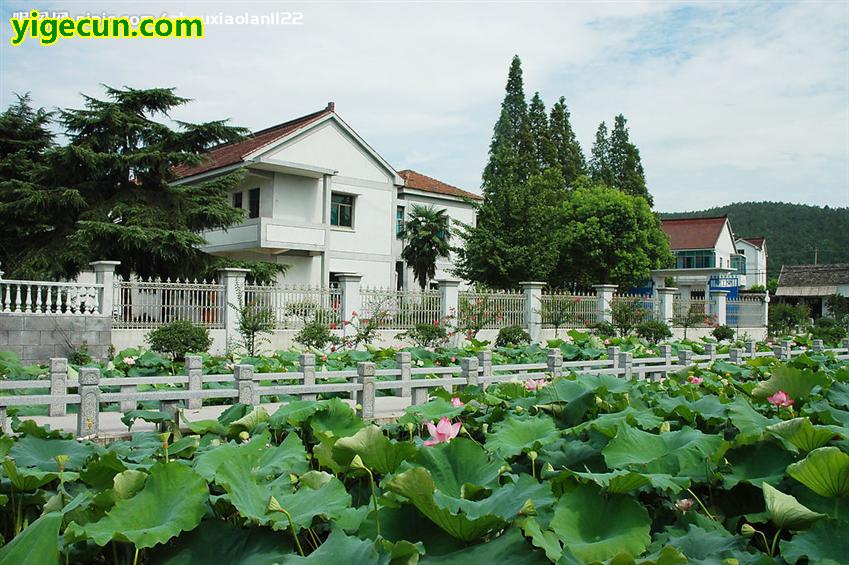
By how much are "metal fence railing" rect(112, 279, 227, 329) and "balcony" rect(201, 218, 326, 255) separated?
766 centimetres

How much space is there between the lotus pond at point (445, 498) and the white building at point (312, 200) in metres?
22.5

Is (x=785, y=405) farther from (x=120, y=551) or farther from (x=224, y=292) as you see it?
(x=224, y=292)

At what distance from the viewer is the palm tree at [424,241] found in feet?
104

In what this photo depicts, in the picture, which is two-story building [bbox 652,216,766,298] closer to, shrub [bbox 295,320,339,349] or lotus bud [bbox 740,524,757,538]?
shrub [bbox 295,320,339,349]

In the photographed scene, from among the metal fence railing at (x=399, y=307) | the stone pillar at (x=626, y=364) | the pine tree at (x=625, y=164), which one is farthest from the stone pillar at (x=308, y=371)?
the pine tree at (x=625, y=164)

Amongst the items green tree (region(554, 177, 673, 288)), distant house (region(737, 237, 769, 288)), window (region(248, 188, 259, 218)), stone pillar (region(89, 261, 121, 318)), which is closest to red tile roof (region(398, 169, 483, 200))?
green tree (region(554, 177, 673, 288))

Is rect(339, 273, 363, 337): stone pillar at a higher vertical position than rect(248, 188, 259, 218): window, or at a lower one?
lower

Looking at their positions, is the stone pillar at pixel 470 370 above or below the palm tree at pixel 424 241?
below

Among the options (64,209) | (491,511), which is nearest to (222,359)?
(491,511)

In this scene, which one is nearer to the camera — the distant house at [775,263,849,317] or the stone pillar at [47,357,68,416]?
the stone pillar at [47,357,68,416]

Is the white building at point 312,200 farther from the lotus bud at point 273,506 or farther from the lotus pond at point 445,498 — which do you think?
the lotus bud at point 273,506

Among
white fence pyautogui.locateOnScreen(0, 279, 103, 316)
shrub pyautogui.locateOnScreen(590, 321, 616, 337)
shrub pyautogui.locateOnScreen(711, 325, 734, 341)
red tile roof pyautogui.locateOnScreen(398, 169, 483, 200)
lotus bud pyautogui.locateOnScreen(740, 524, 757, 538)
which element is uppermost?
red tile roof pyautogui.locateOnScreen(398, 169, 483, 200)

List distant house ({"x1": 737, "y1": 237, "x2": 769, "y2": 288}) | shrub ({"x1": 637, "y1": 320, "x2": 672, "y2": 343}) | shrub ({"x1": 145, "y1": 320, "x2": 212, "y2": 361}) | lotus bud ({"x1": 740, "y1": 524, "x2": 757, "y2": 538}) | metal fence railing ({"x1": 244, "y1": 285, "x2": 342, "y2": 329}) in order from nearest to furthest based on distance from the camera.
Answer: lotus bud ({"x1": 740, "y1": 524, "x2": 757, "y2": 538})
shrub ({"x1": 145, "y1": 320, "x2": 212, "y2": 361})
metal fence railing ({"x1": 244, "y1": 285, "x2": 342, "y2": 329})
shrub ({"x1": 637, "y1": 320, "x2": 672, "y2": 343})
distant house ({"x1": 737, "y1": 237, "x2": 769, "y2": 288})

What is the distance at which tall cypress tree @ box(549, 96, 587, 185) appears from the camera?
44.9 meters
